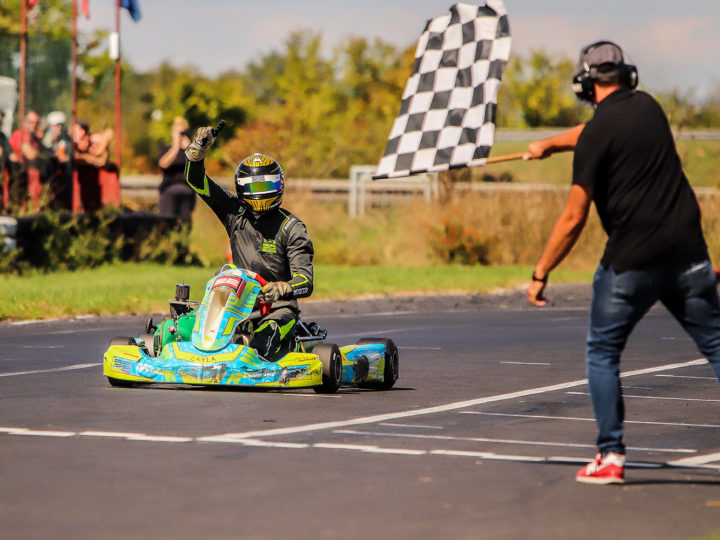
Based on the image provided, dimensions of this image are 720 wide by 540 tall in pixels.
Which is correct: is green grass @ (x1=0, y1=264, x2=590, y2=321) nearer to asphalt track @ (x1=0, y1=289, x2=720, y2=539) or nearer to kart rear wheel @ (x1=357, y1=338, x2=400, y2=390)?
asphalt track @ (x1=0, y1=289, x2=720, y2=539)

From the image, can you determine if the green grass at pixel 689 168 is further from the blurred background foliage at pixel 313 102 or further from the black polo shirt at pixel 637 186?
the black polo shirt at pixel 637 186

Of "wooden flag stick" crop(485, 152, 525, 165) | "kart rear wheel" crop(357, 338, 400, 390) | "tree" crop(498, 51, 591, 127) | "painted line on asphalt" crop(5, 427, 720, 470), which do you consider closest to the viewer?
"painted line on asphalt" crop(5, 427, 720, 470)

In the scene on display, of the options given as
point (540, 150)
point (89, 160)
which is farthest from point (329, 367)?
point (89, 160)

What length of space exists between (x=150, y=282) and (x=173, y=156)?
13.3 feet

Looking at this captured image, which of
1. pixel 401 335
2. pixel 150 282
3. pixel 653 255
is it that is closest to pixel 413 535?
pixel 653 255

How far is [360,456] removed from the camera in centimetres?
696

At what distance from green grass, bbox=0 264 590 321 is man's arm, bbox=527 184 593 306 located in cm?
1077

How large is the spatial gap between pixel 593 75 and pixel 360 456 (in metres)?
2.09

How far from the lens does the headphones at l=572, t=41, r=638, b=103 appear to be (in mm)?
6512

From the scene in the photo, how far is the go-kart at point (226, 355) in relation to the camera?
31.2ft

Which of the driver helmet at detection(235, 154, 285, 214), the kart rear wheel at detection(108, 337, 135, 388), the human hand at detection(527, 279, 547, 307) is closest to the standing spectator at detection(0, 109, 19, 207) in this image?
the driver helmet at detection(235, 154, 285, 214)

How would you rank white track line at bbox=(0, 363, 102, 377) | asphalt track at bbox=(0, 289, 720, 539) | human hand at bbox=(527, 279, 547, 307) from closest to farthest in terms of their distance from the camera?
asphalt track at bbox=(0, 289, 720, 539) < human hand at bbox=(527, 279, 547, 307) < white track line at bbox=(0, 363, 102, 377)

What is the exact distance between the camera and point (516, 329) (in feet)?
52.7

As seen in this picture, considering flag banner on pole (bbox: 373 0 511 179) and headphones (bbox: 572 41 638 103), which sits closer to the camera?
headphones (bbox: 572 41 638 103)
